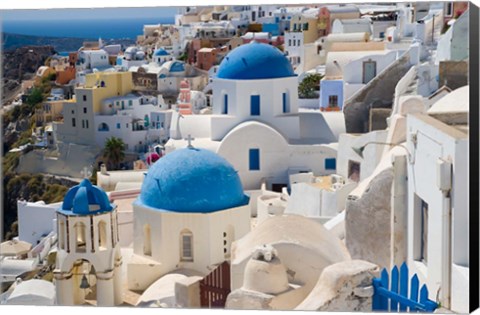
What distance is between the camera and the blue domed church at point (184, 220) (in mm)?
10203

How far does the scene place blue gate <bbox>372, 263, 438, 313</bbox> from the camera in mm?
5805

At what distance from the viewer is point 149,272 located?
→ 33.4 ft

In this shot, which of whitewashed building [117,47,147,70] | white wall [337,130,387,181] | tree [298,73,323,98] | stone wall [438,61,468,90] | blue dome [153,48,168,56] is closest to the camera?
stone wall [438,61,468,90]

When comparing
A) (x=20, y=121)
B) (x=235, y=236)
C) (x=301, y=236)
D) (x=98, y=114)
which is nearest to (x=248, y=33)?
(x=98, y=114)

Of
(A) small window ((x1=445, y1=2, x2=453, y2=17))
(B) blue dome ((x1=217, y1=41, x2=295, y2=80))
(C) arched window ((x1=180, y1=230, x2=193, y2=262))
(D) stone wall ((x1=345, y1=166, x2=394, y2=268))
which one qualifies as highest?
(A) small window ((x1=445, y1=2, x2=453, y2=17))

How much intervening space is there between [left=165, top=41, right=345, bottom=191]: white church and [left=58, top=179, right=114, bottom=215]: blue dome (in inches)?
237

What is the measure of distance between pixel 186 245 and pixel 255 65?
20.4 ft

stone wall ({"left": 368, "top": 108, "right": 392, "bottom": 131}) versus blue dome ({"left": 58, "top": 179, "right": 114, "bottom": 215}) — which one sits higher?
stone wall ({"left": 368, "top": 108, "right": 392, "bottom": 131})

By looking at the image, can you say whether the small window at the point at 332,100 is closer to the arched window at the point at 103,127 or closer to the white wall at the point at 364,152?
the white wall at the point at 364,152

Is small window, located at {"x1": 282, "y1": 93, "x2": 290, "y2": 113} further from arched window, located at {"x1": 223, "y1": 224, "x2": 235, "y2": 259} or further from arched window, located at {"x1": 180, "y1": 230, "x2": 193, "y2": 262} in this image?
arched window, located at {"x1": 180, "y1": 230, "x2": 193, "y2": 262}

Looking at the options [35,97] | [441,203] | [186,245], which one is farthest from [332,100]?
[441,203]

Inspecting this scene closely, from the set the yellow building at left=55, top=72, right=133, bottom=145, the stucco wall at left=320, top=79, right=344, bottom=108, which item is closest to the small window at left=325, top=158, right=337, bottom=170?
the stucco wall at left=320, top=79, right=344, bottom=108

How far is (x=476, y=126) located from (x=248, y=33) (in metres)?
31.7

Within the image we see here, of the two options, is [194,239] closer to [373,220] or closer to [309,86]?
[373,220]
